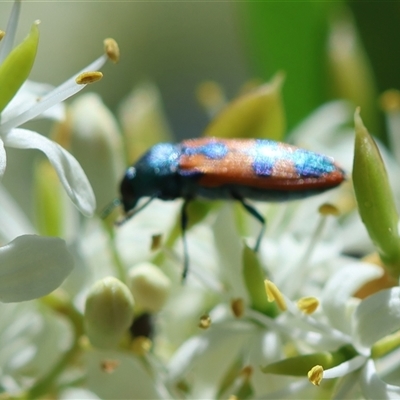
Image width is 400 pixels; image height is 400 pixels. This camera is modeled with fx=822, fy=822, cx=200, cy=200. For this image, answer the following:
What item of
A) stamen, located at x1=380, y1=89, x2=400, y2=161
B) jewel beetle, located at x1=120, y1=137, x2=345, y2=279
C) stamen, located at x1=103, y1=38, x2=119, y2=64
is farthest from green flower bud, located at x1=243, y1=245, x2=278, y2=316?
stamen, located at x1=380, y1=89, x2=400, y2=161

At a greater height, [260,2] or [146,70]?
[260,2]

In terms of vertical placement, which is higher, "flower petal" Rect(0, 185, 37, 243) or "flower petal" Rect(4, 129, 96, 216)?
"flower petal" Rect(4, 129, 96, 216)

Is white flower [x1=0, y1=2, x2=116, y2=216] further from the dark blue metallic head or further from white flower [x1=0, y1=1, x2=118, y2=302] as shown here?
the dark blue metallic head

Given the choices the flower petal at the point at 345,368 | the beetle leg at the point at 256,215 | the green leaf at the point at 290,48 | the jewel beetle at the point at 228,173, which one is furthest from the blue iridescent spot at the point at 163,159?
the green leaf at the point at 290,48

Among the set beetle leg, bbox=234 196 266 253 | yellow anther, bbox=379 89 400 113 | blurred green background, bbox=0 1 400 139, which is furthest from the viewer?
blurred green background, bbox=0 1 400 139

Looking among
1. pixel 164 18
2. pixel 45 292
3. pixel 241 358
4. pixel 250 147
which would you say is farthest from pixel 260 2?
pixel 164 18

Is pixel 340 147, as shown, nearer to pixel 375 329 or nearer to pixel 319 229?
pixel 319 229
